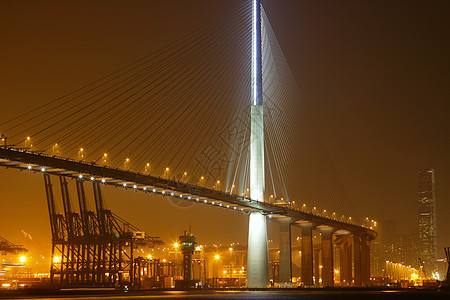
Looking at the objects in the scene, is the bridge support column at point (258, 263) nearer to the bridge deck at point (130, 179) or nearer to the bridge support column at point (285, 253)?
the bridge deck at point (130, 179)

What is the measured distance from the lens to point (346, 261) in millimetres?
142000

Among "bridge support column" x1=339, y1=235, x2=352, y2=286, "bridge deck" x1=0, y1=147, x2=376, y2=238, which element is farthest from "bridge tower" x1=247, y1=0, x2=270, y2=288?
"bridge support column" x1=339, y1=235, x2=352, y2=286

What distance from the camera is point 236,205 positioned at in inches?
3236

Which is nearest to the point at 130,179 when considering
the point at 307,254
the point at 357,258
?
the point at 307,254

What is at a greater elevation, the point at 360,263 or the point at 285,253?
the point at 285,253

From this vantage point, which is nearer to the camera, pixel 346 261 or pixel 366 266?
pixel 366 266

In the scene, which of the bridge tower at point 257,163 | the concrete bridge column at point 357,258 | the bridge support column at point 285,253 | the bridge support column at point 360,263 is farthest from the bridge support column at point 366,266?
the bridge tower at point 257,163

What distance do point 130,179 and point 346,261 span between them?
289 ft

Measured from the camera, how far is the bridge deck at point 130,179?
182 feet

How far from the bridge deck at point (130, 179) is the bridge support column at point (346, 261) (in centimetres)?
4613

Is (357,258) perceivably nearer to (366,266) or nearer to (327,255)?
(366,266)

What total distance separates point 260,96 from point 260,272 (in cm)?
2092

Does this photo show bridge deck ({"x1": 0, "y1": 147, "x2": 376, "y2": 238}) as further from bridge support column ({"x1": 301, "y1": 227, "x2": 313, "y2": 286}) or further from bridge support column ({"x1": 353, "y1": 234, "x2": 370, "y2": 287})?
bridge support column ({"x1": 353, "y1": 234, "x2": 370, "y2": 287})

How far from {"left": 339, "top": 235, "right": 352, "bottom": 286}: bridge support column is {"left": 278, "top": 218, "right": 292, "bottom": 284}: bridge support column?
41623 mm
